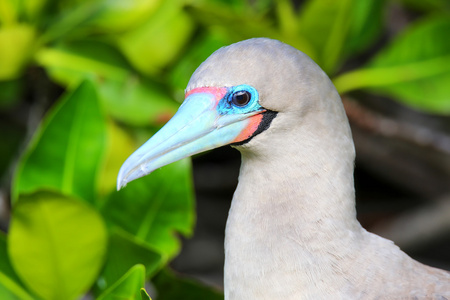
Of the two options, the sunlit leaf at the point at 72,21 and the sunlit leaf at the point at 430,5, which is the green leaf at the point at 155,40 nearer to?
the sunlit leaf at the point at 72,21

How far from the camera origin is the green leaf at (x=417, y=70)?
6.91ft

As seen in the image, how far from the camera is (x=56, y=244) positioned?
1495 millimetres

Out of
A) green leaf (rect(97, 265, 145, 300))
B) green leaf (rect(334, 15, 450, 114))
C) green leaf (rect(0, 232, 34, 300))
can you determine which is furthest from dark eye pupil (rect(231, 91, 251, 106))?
green leaf (rect(334, 15, 450, 114))

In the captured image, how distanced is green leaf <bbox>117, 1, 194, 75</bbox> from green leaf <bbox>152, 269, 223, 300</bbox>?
70cm

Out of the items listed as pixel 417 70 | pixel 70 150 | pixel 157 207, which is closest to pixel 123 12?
pixel 70 150

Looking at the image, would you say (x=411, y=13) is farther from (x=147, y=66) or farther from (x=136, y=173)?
(x=136, y=173)

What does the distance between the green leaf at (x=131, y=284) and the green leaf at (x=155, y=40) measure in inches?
35.3

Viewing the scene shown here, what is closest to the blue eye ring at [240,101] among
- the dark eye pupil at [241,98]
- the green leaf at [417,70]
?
the dark eye pupil at [241,98]

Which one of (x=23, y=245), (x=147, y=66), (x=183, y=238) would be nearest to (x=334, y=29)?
(x=147, y=66)

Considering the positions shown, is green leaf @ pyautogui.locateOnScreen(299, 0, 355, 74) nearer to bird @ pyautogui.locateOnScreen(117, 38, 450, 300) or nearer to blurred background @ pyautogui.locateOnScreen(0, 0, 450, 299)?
blurred background @ pyautogui.locateOnScreen(0, 0, 450, 299)

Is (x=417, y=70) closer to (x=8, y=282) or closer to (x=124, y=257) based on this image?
(x=124, y=257)

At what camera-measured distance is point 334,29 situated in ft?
6.53

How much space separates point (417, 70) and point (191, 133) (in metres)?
1.16

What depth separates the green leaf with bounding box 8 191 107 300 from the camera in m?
1.45
